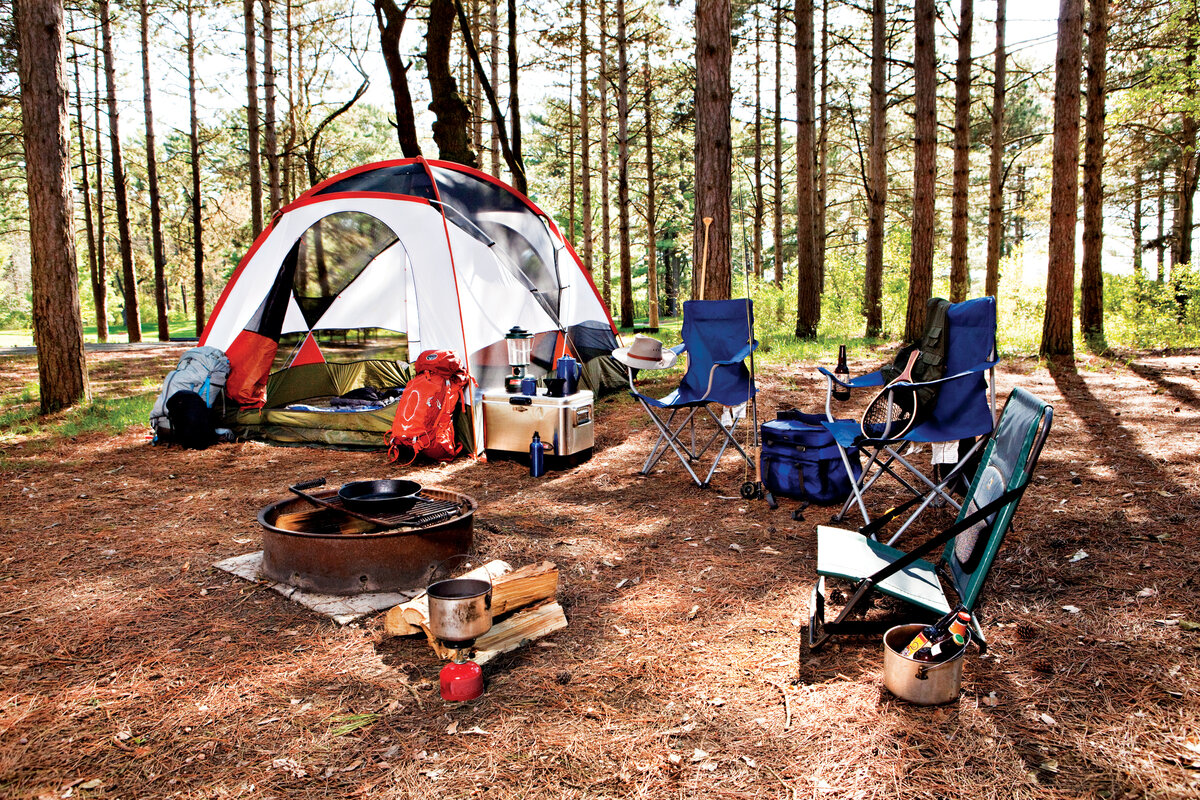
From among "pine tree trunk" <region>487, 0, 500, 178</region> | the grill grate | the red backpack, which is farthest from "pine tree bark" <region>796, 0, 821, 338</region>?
the grill grate

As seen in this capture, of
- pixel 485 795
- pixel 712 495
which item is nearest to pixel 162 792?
pixel 485 795

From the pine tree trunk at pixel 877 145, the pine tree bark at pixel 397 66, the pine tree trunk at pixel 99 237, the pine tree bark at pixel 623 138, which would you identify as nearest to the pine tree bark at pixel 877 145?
the pine tree trunk at pixel 877 145

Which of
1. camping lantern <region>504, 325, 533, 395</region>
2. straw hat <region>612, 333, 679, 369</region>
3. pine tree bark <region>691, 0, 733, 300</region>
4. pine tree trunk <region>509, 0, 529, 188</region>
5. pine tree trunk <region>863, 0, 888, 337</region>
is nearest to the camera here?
straw hat <region>612, 333, 679, 369</region>

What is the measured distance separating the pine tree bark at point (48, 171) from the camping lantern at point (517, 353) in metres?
3.90

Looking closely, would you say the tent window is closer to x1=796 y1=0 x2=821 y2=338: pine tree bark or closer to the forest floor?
the forest floor

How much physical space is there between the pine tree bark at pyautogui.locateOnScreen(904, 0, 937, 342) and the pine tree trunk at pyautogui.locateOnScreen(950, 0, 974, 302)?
55 centimetres

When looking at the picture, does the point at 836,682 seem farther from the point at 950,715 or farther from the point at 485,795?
the point at 485,795

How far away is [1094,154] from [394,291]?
25.7 ft

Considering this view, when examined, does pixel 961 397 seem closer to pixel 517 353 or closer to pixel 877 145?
pixel 517 353

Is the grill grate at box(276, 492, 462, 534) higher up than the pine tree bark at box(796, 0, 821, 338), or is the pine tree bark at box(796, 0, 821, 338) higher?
the pine tree bark at box(796, 0, 821, 338)

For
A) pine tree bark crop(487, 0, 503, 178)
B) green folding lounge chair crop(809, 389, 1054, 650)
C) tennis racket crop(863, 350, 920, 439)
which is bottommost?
green folding lounge chair crop(809, 389, 1054, 650)

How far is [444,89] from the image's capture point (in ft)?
27.2

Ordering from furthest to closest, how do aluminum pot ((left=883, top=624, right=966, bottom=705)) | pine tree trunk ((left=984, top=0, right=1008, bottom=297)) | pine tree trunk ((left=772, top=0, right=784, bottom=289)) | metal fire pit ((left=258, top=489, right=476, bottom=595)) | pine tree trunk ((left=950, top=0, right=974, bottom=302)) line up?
pine tree trunk ((left=772, top=0, right=784, bottom=289)) → pine tree trunk ((left=984, top=0, right=1008, bottom=297)) → pine tree trunk ((left=950, top=0, right=974, bottom=302)) → metal fire pit ((left=258, top=489, right=476, bottom=595)) → aluminum pot ((left=883, top=624, right=966, bottom=705))

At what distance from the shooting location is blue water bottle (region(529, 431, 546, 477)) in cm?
493
